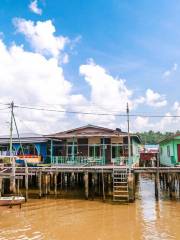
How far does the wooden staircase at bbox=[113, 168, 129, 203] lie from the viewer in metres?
22.3

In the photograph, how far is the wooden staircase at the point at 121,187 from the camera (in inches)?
878

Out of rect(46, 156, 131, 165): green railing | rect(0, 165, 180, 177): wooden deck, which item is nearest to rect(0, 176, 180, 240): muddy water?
rect(0, 165, 180, 177): wooden deck

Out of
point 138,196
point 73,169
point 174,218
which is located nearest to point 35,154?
point 73,169

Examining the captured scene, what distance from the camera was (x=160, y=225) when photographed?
16.4 meters

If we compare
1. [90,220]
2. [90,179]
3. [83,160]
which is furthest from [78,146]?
[90,220]

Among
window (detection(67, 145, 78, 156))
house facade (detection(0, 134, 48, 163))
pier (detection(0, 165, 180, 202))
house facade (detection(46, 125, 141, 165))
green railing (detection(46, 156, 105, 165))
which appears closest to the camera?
pier (detection(0, 165, 180, 202))

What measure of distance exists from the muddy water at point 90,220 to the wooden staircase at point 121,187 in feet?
2.97

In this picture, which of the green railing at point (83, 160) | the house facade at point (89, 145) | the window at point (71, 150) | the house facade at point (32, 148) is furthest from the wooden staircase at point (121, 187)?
the house facade at point (32, 148)

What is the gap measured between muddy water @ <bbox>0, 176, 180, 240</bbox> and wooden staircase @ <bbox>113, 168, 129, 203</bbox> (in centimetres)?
91

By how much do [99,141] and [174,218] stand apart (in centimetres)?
1454

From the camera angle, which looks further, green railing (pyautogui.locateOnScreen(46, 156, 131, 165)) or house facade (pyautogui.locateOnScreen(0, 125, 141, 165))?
house facade (pyautogui.locateOnScreen(0, 125, 141, 165))

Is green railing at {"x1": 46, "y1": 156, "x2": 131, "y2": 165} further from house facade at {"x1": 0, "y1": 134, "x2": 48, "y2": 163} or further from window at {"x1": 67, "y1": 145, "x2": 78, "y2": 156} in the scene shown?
house facade at {"x1": 0, "y1": 134, "x2": 48, "y2": 163}

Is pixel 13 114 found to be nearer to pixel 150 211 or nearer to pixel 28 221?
pixel 28 221

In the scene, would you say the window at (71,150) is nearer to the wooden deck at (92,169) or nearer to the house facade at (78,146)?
the house facade at (78,146)
